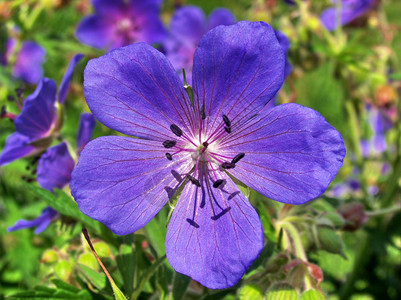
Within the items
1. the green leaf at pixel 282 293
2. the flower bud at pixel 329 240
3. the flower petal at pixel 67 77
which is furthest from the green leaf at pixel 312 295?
the flower petal at pixel 67 77

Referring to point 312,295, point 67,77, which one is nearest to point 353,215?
point 312,295

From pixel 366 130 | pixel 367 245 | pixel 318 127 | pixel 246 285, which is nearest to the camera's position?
pixel 318 127

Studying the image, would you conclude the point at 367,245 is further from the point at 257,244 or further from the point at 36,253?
the point at 36,253

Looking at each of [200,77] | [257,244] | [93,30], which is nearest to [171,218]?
[257,244]

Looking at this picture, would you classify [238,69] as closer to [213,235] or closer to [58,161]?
[213,235]

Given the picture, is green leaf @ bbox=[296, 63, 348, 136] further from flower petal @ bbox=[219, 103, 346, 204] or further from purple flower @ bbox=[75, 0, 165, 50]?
flower petal @ bbox=[219, 103, 346, 204]
